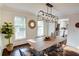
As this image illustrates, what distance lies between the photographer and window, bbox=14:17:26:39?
1801 mm

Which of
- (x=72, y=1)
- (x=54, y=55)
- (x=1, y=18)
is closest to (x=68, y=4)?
(x=72, y=1)

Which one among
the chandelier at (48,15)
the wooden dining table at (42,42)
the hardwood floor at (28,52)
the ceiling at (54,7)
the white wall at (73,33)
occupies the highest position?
the ceiling at (54,7)

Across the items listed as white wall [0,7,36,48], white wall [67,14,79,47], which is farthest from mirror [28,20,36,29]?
white wall [67,14,79,47]

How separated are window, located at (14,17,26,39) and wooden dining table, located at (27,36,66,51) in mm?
144

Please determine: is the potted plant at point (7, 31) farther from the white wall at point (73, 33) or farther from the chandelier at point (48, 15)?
the white wall at point (73, 33)

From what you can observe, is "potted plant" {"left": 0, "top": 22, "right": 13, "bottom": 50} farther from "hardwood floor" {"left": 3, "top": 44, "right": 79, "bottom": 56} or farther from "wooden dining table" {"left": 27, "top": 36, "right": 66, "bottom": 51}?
"wooden dining table" {"left": 27, "top": 36, "right": 66, "bottom": 51}

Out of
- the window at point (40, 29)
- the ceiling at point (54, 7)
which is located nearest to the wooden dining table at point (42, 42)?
the window at point (40, 29)

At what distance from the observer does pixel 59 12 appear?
5.97 ft

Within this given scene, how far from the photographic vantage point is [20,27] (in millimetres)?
1812

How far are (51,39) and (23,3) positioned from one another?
673 mm

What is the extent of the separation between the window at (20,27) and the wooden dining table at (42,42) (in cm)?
14

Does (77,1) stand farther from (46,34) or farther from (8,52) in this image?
(8,52)

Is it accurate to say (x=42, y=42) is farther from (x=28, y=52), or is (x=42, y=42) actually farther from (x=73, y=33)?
(x=73, y=33)

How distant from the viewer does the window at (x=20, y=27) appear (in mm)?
1801
